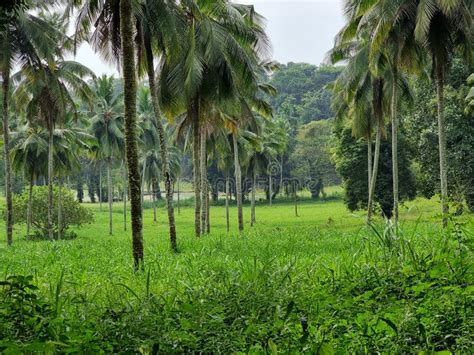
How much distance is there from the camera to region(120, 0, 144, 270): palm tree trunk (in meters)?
8.41

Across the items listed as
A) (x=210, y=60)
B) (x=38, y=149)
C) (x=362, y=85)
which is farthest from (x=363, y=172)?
(x=38, y=149)

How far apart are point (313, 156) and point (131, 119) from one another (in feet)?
189

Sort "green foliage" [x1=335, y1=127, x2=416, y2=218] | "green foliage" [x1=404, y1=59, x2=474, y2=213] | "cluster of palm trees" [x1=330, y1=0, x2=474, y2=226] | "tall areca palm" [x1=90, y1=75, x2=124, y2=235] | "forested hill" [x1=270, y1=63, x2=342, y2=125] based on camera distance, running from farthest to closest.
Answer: "forested hill" [x1=270, y1=63, x2=342, y2=125]
"tall areca palm" [x1=90, y1=75, x2=124, y2=235]
"green foliage" [x1=335, y1=127, x2=416, y2=218]
"green foliage" [x1=404, y1=59, x2=474, y2=213]
"cluster of palm trees" [x1=330, y1=0, x2=474, y2=226]

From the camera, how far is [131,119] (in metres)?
8.68

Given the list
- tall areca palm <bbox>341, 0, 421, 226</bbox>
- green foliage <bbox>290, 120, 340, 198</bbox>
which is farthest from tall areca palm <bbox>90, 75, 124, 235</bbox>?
green foliage <bbox>290, 120, 340, 198</bbox>

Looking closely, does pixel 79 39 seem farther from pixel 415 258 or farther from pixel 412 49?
pixel 415 258

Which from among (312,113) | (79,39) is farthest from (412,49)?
(312,113)

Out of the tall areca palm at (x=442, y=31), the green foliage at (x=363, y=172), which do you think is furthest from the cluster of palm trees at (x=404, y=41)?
the green foliage at (x=363, y=172)

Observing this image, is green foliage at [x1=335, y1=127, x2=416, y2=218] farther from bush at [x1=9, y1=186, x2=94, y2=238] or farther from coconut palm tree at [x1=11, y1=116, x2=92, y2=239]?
bush at [x1=9, y1=186, x2=94, y2=238]

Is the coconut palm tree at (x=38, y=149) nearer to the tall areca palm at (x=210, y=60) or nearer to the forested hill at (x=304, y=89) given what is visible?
the tall areca palm at (x=210, y=60)

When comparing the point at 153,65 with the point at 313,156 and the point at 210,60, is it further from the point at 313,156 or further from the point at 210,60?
the point at 313,156

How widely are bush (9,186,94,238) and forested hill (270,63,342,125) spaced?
179 feet

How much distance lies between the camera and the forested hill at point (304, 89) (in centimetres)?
8869

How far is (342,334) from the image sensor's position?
388 cm
